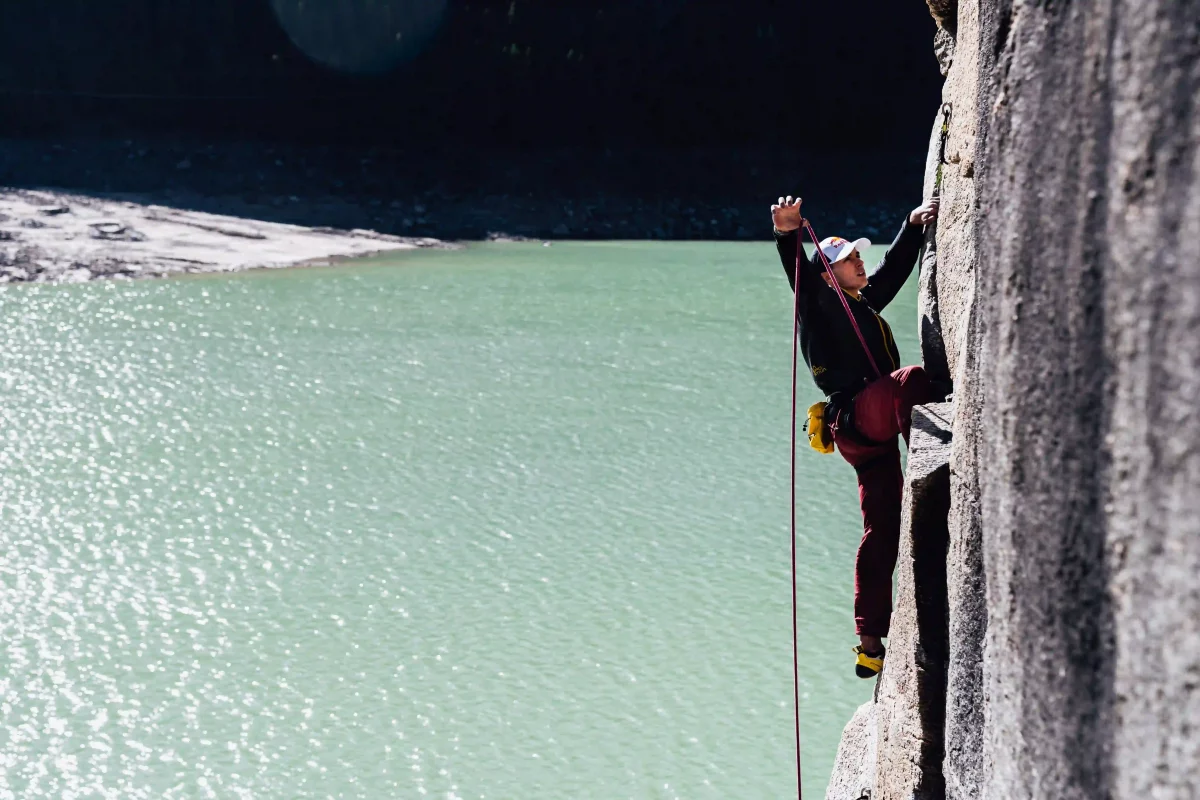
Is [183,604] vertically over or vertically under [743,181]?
under

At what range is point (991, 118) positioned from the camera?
2020 millimetres

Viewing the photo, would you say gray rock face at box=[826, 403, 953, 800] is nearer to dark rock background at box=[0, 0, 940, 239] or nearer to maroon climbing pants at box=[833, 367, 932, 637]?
maroon climbing pants at box=[833, 367, 932, 637]

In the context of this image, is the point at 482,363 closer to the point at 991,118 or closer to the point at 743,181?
the point at 991,118

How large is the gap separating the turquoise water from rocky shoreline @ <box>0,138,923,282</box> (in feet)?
38.6

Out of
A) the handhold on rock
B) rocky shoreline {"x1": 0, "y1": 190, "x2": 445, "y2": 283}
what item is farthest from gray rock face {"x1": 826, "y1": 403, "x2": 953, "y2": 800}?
rocky shoreline {"x1": 0, "y1": 190, "x2": 445, "y2": 283}

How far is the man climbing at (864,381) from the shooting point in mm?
3529

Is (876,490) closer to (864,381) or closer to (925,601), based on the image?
(864,381)

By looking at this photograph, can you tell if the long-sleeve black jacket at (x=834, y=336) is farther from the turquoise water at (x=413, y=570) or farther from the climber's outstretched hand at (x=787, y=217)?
the turquoise water at (x=413, y=570)

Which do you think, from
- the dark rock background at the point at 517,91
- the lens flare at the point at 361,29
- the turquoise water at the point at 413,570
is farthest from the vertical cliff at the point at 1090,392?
the lens flare at the point at 361,29

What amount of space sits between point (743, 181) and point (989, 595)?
33.2m

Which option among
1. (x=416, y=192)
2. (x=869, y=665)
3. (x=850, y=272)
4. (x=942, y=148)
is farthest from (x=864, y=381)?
(x=416, y=192)

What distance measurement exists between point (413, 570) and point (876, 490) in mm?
4583

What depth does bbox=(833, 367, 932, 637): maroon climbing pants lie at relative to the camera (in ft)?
11.7

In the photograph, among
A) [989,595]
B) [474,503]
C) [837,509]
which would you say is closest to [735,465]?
[837,509]
